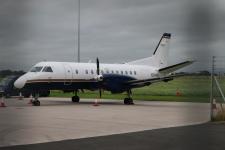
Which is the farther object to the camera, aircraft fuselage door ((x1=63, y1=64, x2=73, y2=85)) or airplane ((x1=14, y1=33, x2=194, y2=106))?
aircraft fuselage door ((x1=63, y1=64, x2=73, y2=85))

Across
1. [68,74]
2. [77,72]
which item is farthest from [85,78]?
[68,74]

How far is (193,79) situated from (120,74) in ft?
92.7

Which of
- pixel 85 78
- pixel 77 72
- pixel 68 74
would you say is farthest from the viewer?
pixel 85 78

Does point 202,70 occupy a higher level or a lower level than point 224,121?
higher

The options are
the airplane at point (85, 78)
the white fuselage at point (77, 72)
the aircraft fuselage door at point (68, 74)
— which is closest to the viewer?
the white fuselage at point (77, 72)

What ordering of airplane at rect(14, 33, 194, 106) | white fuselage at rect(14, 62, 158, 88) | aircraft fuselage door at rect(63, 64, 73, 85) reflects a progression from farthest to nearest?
aircraft fuselage door at rect(63, 64, 73, 85) < airplane at rect(14, 33, 194, 106) < white fuselage at rect(14, 62, 158, 88)

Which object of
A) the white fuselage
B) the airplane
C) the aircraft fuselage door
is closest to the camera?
the white fuselage

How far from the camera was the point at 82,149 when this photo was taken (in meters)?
9.68

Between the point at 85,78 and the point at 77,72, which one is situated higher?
the point at 77,72

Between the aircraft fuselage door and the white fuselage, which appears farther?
the aircraft fuselage door

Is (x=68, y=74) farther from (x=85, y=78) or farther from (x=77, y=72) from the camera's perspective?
(x=85, y=78)

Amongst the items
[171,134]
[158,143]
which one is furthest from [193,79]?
[171,134]

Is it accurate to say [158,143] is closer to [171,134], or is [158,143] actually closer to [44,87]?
[171,134]

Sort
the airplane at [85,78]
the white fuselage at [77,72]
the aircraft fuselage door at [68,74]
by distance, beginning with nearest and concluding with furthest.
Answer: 1. the white fuselage at [77,72]
2. the airplane at [85,78]
3. the aircraft fuselage door at [68,74]
